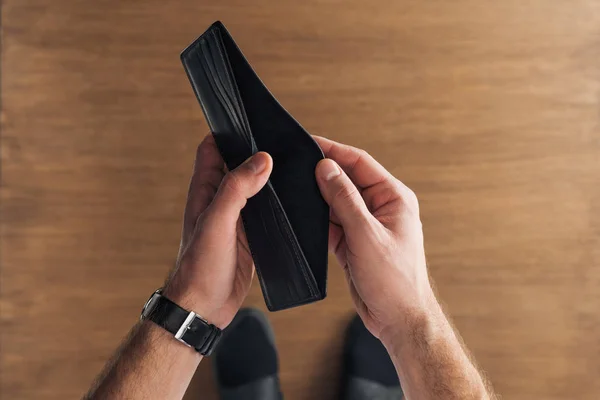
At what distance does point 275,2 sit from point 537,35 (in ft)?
1.81

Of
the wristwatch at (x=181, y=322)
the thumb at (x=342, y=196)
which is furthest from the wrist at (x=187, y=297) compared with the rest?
the thumb at (x=342, y=196)

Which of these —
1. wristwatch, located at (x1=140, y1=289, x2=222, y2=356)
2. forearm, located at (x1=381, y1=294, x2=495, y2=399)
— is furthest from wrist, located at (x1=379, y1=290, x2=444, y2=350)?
wristwatch, located at (x1=140, y1=289, x2=222, y2=356)

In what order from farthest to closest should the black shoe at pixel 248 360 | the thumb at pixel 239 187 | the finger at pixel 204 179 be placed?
the black shoe at pixel 248 360, the finger at pixel 204 179, the thumb at pixel 239 187

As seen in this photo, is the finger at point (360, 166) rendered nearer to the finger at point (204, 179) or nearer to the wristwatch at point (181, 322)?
the finger at point (204, 179)

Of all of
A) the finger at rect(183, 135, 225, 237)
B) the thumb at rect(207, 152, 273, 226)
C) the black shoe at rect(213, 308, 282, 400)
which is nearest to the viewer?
Answer: the thumb at rect(207, 152, 273, 226)

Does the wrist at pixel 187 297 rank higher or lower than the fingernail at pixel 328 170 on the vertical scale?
lower

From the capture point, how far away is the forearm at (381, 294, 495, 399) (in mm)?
672

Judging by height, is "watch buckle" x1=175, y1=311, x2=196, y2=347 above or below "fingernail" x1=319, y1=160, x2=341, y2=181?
below

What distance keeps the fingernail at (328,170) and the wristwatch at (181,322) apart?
0.25 meters

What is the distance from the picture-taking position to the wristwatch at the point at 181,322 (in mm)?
661

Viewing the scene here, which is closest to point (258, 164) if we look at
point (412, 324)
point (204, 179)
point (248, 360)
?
point (204, 179)

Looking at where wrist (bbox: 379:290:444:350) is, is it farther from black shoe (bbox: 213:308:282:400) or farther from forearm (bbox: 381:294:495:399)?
black shoe (bbox: 213:308:282:400)

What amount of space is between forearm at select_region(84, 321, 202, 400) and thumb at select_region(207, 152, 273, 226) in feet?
0.60

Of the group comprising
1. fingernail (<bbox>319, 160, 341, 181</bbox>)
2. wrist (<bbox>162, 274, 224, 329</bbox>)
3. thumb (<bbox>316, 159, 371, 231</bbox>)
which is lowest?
wrist (<bbox>162, 274, 224, 329</bbox>)
